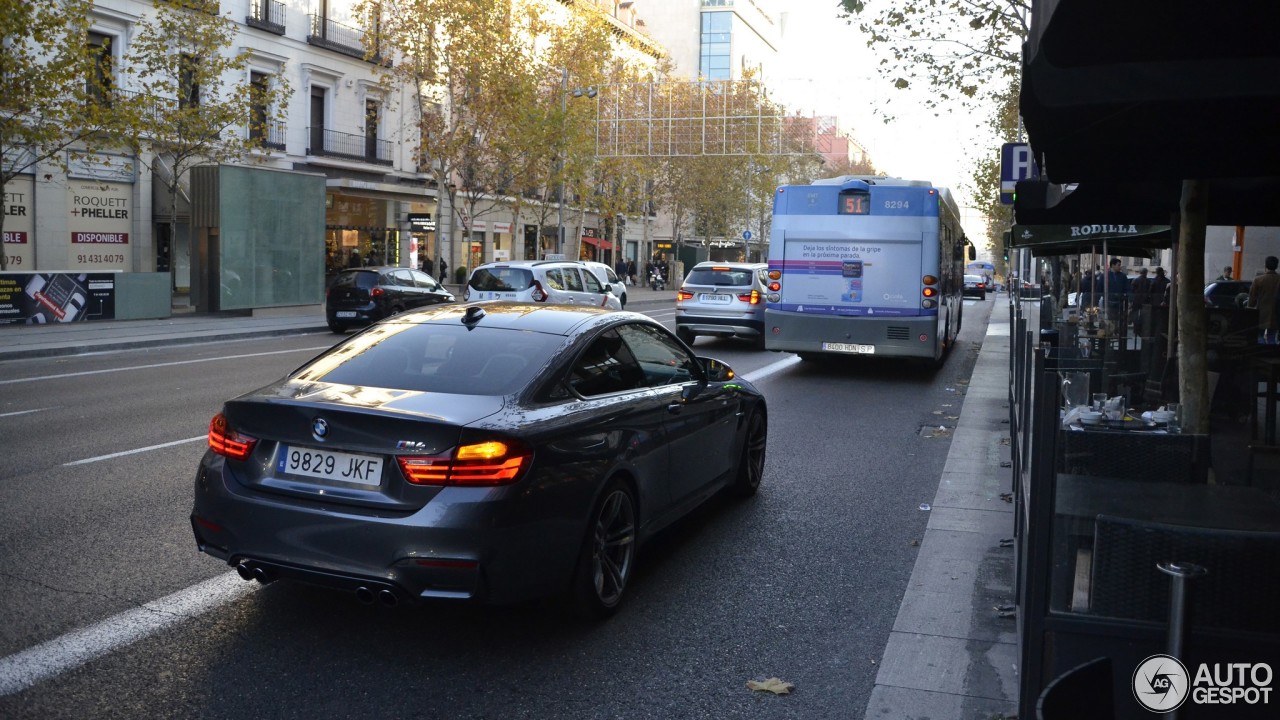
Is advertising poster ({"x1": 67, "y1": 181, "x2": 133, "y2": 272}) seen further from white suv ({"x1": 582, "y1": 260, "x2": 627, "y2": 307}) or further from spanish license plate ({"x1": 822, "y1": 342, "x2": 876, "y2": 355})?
spanish license plate ({"x1": 822, "y1": 342, "x2": 876, "y2": 355})

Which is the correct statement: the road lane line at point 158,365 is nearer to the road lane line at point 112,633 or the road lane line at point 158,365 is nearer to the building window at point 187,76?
the road lane line at point 112,633

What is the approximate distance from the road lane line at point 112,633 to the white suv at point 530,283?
1539 cm

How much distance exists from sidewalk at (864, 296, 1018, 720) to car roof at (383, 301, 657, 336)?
214 cm

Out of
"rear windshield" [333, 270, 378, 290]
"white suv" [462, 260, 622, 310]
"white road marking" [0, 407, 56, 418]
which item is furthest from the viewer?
"rear windshield" [333, 270, 378, 290]

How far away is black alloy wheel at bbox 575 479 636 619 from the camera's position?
4.98 meters

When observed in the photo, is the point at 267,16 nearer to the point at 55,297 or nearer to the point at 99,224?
the point at 99,224

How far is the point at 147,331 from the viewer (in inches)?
871

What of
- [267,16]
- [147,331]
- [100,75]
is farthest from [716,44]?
[147,331]

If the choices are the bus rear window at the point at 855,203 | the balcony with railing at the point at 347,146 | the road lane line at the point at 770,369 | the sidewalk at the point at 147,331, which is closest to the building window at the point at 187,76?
the sidewalk at the point at 147,331

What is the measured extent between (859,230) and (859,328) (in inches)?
55.2

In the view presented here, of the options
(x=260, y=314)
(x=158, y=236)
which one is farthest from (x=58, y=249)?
(x=260, y=314)

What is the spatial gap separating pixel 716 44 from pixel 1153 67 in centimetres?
9421

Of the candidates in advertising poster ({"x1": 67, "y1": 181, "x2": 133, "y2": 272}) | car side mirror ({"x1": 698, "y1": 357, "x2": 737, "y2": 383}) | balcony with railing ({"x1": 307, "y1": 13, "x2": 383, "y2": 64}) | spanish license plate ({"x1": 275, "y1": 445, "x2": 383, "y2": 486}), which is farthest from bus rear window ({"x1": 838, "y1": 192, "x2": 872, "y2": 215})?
balcony with railing ({"x1": 307, "y1": 13, "x2": 383, "y2": 64})

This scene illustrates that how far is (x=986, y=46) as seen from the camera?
62.8ft
